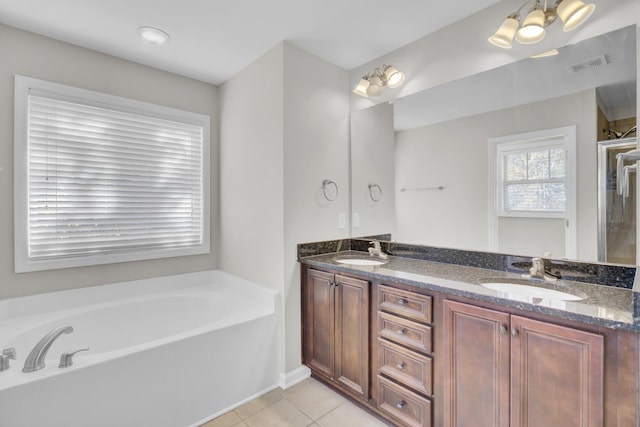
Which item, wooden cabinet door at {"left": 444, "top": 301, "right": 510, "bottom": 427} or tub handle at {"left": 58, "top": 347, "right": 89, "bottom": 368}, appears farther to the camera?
tub handle at {"left": 58, "top": 347, "right": 89, "bottom": 368}

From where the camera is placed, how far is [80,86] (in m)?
2.30

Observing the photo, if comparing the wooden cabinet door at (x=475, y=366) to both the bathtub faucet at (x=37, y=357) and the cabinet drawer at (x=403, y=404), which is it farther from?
the bathtub faucet at (x=37, y=357)

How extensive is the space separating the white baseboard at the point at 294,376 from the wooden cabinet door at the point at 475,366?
1130 millimetres

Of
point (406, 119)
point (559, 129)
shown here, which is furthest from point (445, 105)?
point (559, 129)

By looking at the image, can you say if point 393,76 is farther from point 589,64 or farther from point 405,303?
point 405,303

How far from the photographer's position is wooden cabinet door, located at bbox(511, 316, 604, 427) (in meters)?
1.09

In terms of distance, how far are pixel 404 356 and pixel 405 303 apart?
11.5 inches

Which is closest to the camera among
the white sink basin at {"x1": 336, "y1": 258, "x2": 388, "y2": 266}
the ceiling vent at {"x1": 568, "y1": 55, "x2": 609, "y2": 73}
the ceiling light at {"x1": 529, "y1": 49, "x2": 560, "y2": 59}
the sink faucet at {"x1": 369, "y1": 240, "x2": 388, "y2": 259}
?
the ceiling vent at {"x1": 568, "y1": 55, "x2": 609, "y2": 73}

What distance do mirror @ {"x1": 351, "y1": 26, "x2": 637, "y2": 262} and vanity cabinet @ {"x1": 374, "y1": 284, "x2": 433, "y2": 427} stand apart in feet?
2.08

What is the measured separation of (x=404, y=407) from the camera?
1.69 m

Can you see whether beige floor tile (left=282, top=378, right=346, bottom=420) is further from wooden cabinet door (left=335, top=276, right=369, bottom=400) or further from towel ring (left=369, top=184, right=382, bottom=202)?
towel ring (left=369, top=184, right=382, bottom=202)

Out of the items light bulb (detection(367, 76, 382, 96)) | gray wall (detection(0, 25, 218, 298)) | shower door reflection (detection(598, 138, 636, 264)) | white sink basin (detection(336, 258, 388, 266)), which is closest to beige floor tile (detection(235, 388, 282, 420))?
white sink basin (detection(336, 258, 388, 266))

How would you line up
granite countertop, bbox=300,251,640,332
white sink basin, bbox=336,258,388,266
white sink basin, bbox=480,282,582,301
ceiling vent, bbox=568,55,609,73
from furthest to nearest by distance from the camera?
→ 1. white sink basin, bbox=336,258,388,266
2. ceiling vent, bbox=568,55,609,73
3. white sink basin, bbox=480,282,582,301
4. granite countertop, bbox=300,251,640,332

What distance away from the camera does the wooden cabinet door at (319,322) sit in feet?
6.92
